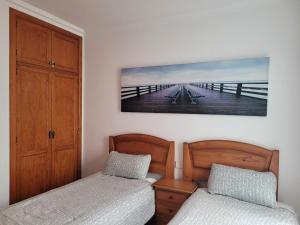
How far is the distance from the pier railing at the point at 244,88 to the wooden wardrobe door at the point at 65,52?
191 centimetres

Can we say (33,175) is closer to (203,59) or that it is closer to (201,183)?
(201,183)

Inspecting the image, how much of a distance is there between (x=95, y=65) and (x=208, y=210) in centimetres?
243

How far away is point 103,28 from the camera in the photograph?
3.18 metres

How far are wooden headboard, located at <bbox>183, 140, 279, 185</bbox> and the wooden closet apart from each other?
65.6 inches

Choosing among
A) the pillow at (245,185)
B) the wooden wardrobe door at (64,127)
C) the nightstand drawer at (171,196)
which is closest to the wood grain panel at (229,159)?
the pillow at (245,185)

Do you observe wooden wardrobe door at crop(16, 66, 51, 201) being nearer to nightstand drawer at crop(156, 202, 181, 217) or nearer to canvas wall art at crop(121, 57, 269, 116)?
canvas wall art at crop(121, 57, 269, 116)

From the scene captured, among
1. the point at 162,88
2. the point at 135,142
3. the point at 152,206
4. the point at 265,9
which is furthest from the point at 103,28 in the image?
the point at 152,206

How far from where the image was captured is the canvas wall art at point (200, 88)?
233 cm

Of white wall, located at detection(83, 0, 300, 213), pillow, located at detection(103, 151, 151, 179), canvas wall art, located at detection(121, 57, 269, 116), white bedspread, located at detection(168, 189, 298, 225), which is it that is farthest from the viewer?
pillow, located at detection(103, 151, 151, 179)

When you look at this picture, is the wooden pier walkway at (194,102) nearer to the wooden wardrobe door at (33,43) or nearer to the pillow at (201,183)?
the pillow at (201,183)

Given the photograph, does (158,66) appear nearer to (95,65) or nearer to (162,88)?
(162,88)

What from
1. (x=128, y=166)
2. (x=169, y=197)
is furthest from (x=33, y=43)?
(x=169, y=197)

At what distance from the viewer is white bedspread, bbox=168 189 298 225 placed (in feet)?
5.62

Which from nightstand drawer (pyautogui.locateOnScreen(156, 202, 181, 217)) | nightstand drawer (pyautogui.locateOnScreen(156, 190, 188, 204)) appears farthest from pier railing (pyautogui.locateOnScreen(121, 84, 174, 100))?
nightstand drawer (pyautogui.locateOnScreen(156, 202, 181, 217))
